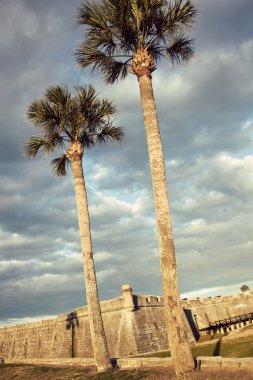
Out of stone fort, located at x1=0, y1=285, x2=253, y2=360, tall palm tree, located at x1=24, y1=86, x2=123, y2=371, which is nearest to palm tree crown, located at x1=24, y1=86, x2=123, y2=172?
tall palm tree, located at x1=24, y1=86, x2=123, y2=371

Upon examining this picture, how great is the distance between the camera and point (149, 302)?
1298 inches

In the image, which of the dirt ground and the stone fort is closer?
the dirt ground

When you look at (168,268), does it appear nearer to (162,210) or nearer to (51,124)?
(162,210)

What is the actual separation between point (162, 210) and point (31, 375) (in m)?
14.4

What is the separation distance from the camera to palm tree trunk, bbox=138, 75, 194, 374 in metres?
13.4

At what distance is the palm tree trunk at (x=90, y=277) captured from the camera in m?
19.1

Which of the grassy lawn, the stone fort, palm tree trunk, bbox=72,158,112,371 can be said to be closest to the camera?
the grassy lawn

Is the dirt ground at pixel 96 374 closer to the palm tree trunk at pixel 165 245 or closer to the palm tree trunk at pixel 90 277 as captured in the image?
the palm tree trunk at pixel 165 245

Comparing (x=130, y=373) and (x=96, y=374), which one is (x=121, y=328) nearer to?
(x=96, y=374)

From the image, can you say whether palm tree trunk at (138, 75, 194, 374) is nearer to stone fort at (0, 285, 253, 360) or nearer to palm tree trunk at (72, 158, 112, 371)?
palm tree trunk at (72, 158, 112, 371)

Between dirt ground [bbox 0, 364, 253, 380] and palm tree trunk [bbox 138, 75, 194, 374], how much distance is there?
0.85 meters

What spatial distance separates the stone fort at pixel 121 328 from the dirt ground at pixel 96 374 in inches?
303

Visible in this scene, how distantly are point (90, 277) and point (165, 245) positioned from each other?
23.6 ft

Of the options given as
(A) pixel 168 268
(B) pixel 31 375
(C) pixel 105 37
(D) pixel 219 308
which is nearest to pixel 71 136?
(C) pixel 105 37
